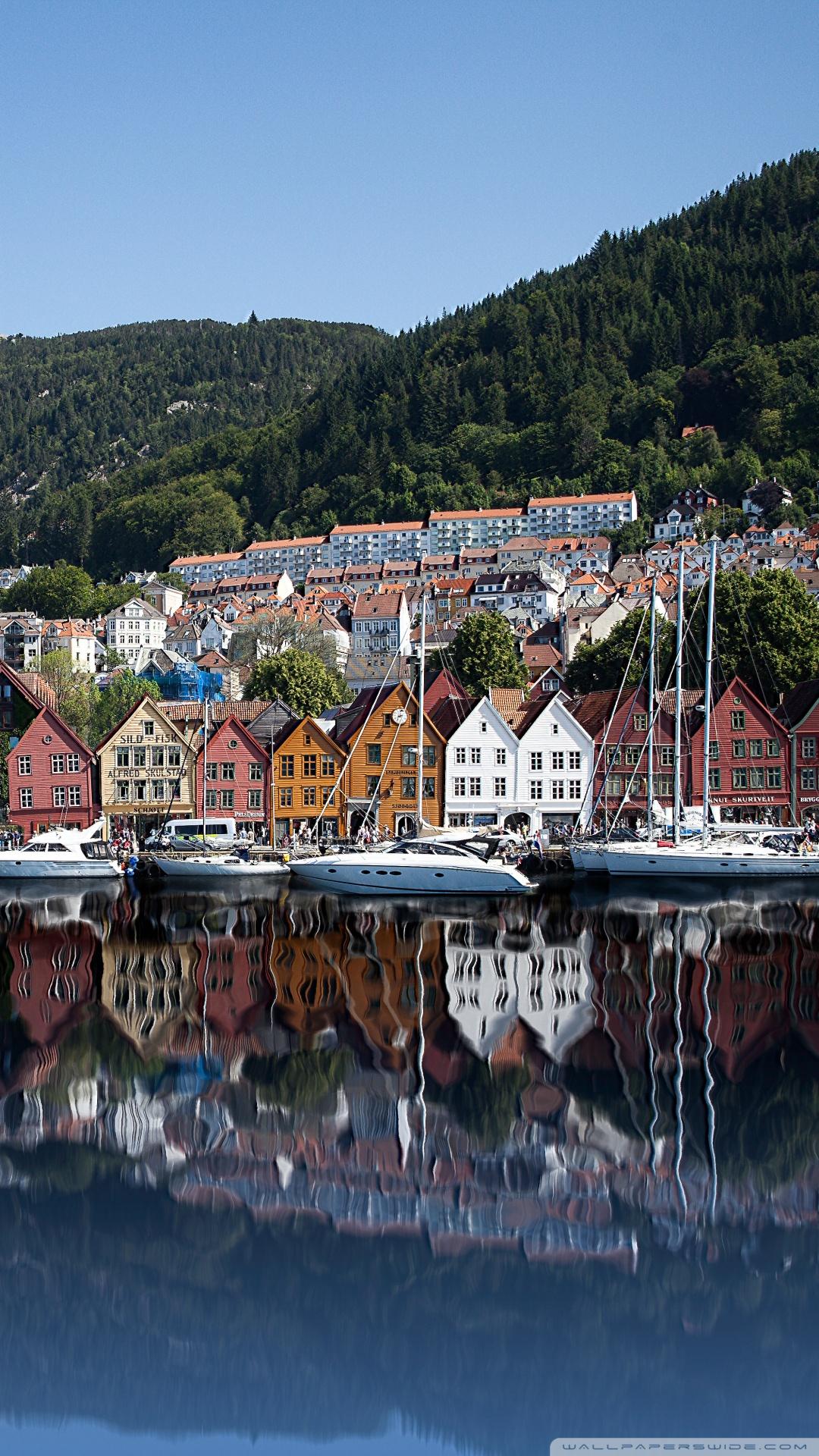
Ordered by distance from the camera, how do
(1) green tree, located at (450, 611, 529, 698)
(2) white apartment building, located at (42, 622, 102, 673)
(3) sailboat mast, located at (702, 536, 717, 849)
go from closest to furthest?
(3) sailboat mast, located at (702, 536, 717, 849)
(1) green tree, located at (450, 611, 529, 698)
(2) white apartment building, located at (42, 622, 102, 673)

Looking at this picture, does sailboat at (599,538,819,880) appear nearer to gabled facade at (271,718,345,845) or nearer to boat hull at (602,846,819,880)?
boat hull at (602,846,819,880)

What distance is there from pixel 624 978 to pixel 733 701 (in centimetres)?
4081

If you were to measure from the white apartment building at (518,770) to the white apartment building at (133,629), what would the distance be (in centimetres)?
12305

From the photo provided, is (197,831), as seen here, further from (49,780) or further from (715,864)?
Answer: (715,864)

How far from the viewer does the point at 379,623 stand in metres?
182

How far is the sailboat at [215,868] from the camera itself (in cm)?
6016

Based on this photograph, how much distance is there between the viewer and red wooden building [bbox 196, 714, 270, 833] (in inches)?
2899

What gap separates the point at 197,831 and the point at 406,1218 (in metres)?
51.2

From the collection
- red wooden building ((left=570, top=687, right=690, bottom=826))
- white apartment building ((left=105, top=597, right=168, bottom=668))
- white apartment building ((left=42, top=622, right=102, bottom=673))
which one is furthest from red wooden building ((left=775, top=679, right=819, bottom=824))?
white apartment building ((left=105, top=597, right=168, bottom=668))

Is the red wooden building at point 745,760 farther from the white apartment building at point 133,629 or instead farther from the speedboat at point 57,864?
the white apartment building at point 133,629

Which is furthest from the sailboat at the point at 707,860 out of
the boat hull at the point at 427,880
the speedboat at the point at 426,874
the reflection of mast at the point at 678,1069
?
the reflection of mast at the point at 678,1069

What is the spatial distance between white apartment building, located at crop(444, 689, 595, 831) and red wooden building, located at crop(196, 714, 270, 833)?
34.5 ft

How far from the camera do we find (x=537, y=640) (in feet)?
511

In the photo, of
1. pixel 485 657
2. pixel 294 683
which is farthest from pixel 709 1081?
pixel 485 657
